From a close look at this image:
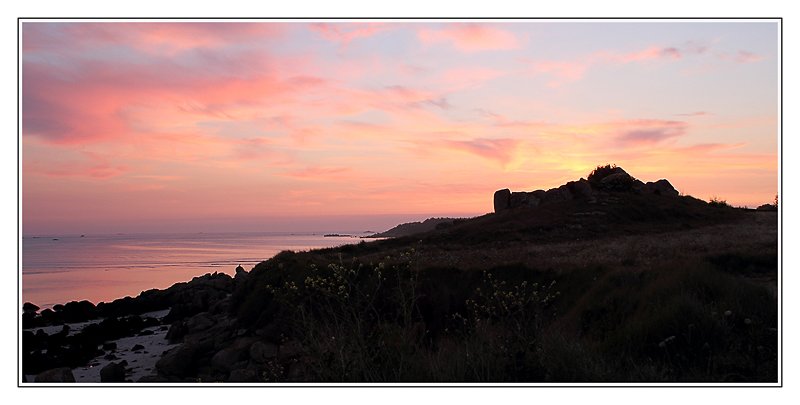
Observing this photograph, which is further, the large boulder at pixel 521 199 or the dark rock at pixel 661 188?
the large boulder at pixel 521 199

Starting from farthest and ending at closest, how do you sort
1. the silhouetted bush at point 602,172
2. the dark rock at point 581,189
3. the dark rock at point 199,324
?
1. the silhouetted bush at point 602,172
2. the dark rock at point 581,189
3. the dark rock at point 199,324

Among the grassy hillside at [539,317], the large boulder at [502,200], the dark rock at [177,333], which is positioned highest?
the large boulder at [502,200]

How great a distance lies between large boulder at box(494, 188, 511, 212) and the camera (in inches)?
1358

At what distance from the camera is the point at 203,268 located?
32.9 meters

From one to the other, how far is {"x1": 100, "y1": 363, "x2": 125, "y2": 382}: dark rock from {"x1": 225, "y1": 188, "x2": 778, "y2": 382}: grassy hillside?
3.61 metres

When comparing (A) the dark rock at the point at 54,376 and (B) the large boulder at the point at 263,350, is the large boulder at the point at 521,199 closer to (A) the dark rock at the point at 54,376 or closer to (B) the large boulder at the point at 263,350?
(B) the large boulder at the point at 263,350

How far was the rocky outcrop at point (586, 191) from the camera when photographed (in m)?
30.2

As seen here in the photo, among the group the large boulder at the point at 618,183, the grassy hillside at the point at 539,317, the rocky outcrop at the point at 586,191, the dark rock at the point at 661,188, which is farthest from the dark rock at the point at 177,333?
the dark rock at the point at 661,188

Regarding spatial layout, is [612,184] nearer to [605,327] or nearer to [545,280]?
[545,280]

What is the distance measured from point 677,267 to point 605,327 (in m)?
2.27

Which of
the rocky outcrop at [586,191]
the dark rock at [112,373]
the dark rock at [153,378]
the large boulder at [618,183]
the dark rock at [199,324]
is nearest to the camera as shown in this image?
the dark rock at [153,378]

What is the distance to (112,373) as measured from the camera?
11500 millimetres

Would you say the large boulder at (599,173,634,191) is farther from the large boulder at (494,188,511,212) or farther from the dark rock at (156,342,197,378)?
the dark rock at (156,342,197,378)
